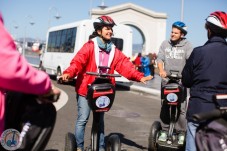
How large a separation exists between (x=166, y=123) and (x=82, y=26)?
1090cm

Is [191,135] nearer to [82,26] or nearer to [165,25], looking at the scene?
[82,26]

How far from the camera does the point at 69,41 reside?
683 inches

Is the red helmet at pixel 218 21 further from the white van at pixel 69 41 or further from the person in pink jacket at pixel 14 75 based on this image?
the white van at pixel 69 41

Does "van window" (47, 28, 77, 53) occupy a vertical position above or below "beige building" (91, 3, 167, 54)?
below

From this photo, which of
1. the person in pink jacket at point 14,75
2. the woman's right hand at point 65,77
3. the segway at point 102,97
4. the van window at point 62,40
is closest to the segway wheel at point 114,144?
the segway at point 102,97

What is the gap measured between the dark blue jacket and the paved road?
8.45 feet

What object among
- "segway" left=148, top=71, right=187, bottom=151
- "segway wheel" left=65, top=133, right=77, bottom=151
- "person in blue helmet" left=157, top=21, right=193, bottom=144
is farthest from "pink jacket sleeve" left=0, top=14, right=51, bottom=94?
"person in blue helmet" left=157, top=21, right=193, bottom=144

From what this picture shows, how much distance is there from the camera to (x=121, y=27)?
1662 centimetres

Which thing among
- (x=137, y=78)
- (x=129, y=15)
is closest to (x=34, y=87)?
(x=137, y=78)

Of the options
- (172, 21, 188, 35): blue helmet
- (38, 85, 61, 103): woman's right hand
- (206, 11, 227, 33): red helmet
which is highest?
(172, 21, 188, 35): blue helmet

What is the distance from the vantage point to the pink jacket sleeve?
6.00ft

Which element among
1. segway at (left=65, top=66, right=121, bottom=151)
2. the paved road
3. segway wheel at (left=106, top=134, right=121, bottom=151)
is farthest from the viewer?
the paved road

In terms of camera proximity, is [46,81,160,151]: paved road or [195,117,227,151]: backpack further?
[46,81,160,151]: paved road

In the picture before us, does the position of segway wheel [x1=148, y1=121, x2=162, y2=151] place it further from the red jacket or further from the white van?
the white van
